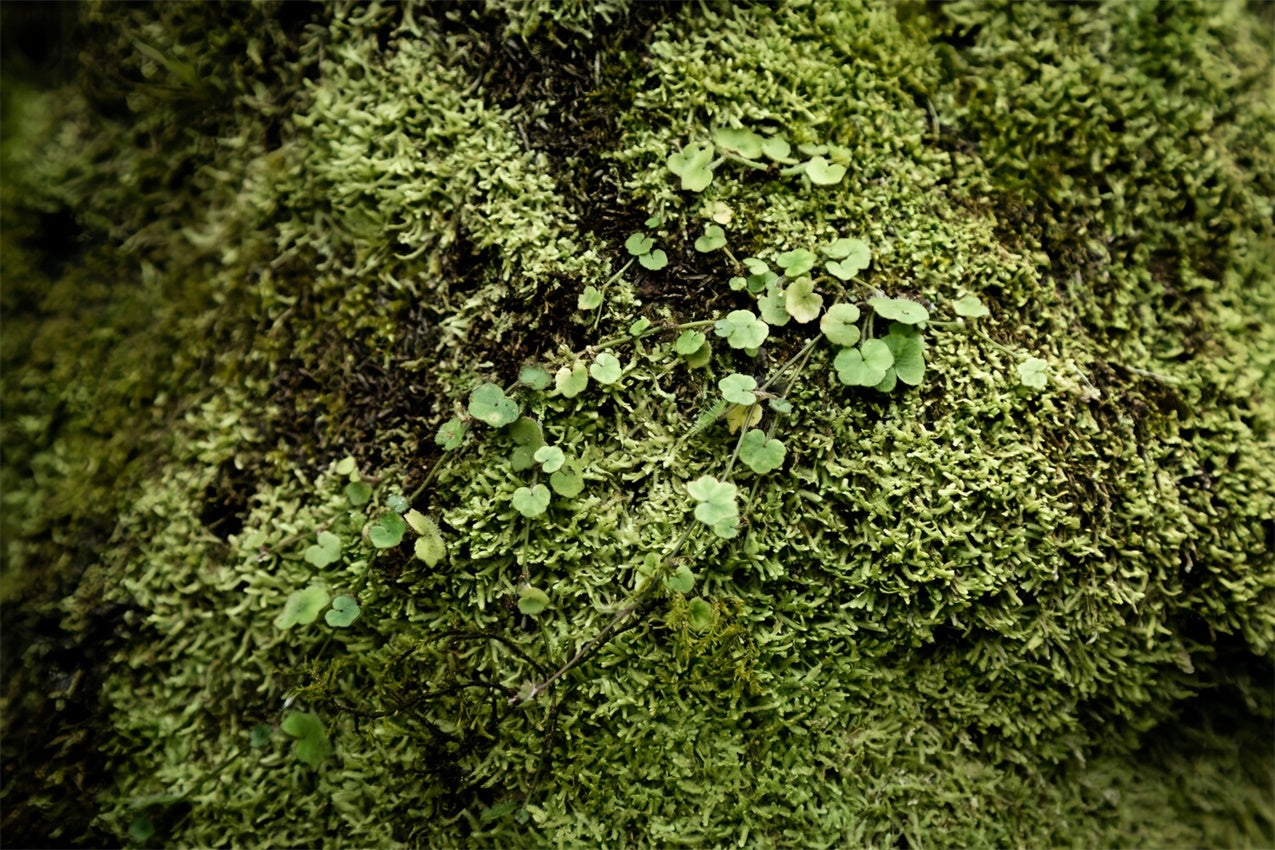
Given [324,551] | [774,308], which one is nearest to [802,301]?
[774,308]

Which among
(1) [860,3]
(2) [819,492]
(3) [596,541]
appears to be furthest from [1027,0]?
(3) [596,541]

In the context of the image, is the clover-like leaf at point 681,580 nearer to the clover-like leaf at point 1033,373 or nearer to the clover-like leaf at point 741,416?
the clover-like leaf at point 741,416

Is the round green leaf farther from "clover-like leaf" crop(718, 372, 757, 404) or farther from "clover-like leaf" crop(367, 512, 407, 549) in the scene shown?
"clover-like leaf" crop(367, 512, 407, 549)

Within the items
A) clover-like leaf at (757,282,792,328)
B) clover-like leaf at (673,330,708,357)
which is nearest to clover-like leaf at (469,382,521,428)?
clover-like leaf at (673,330,708,357)

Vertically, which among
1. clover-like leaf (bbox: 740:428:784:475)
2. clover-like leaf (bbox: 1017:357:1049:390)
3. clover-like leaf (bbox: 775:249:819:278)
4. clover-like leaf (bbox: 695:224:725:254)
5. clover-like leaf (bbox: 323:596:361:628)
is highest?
clover-like leaf (bbox: 1017:357:1049:390)

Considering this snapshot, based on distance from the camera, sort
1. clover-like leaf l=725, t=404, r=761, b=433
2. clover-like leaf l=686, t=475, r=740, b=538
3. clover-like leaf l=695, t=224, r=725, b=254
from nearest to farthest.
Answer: clover-like leaf l=686, t=475, r=740, b=538 → clover-like leaf l=725, t=404, r=761, b=433 → clover-like leaf l=695, t=224, r=725, b=254

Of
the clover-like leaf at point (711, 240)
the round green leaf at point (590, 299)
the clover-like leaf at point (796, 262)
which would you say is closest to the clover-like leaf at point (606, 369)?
the round green leaf at point (590, 299)
